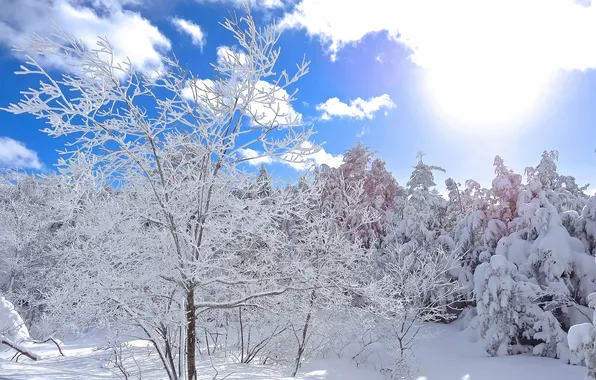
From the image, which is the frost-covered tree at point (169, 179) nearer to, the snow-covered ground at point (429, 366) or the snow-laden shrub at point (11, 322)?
the snow-covered ground at point (429, 366)

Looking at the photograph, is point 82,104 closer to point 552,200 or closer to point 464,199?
point 552,200

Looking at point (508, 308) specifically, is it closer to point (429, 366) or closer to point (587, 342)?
point (429, 366)

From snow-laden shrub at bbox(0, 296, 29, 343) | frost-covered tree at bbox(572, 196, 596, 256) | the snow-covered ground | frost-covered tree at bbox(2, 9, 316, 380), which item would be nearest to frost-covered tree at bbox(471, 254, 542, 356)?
the snow-covered ground

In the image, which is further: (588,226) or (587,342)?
(588,226)

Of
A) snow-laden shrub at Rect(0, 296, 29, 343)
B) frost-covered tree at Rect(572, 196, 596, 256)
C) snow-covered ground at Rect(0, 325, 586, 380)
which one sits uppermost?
frost-covered tree at Rect(572, 196, 596, 256)

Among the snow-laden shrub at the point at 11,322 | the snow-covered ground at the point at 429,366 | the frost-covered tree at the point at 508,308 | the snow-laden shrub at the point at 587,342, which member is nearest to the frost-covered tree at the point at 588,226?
the frost-covered tree at the point at 508,308

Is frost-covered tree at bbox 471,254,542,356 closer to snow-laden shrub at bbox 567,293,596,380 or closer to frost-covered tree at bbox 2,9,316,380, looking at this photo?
snow-laden shrub at bbox 567,293,596,380

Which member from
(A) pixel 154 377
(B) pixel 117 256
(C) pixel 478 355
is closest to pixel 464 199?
(C) pixel 478 355

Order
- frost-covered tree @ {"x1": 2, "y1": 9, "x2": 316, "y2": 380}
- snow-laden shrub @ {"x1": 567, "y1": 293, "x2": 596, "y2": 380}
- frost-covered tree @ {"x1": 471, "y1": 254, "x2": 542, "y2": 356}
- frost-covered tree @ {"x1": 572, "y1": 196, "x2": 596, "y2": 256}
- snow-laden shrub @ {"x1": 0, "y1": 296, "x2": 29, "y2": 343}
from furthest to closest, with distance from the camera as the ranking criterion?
frost-covered tree @ {"x1": 572, "y1": 196, "x2": 596, "y2": 256}
frost-covered tree @ {"x1": 471, "y1": 254, "x2": 542, "y2": 356}
snow-laden shrub @ {"x1": 0, "y1": 296, "x2": 29, "y2": 343}
snow-laden shrub @ {"x1": 567, "y1": 293, "x2": 596, "y2": 380}
frost-covered tree @ {"x1": 2, "y1": 9, "x2": 316, "y2": 380}

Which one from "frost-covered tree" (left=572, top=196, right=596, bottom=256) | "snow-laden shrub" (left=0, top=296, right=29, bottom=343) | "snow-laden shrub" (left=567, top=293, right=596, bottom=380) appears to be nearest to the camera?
"snow-laden shrub" (left=567, top=293, right=596, bottom=380)

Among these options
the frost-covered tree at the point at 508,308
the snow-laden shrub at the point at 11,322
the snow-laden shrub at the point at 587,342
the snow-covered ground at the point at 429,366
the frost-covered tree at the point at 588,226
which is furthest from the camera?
the frost-covered tree at the point at 588,226

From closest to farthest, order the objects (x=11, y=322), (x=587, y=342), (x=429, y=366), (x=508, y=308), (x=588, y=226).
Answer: (x=587, y=342) → (x=11, y=322) → (x=508, y=308) → (x=429, y=366) → (x=588, y=226)

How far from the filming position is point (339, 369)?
12.5 m

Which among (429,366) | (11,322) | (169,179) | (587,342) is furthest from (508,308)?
(11,322)
